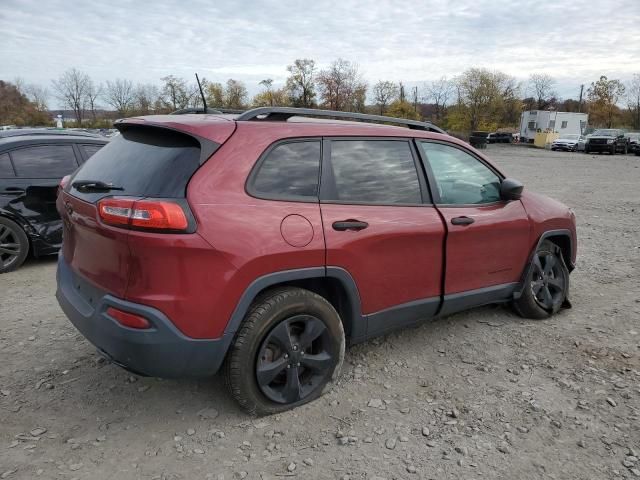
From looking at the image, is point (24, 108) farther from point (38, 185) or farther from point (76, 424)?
point (76, 424)

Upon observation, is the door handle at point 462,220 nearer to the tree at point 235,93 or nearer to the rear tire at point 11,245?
the rear tire at point 11,245

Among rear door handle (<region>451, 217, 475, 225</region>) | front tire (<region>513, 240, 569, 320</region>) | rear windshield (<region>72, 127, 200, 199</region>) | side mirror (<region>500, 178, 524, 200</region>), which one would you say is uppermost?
rear windshield (<region>72, 127, 200, 199</region>)

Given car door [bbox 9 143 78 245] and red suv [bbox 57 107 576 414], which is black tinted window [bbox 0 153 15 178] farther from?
red suv [bbox 57 107 576 414]

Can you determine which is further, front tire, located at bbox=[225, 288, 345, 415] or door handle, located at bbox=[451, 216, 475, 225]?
door handle, located at bbox=[451, 216, 475, 225]

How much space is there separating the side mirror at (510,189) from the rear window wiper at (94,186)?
9.10 ft

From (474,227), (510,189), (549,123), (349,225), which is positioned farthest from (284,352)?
(549,123)

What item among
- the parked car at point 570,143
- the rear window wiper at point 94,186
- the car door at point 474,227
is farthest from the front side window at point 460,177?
the parked car at point 570,143

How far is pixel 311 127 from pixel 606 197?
1185cm

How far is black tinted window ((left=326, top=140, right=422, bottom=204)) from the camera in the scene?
3035 mm

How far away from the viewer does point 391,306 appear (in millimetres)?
3270

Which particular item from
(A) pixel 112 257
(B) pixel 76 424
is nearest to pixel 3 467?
(B) pixel 76 424

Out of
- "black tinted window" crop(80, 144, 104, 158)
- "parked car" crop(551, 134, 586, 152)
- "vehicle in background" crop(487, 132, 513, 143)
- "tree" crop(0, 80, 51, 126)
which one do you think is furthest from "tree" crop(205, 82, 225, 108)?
"black tinted window" crop(80, 144, 104, 158)

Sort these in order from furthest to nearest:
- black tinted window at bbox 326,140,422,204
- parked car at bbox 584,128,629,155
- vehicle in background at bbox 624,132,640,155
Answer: vehicle in background at bbox 624,132,640,155 → parked car at bbox 584,128,629,155 → black tinted window at bbox 326,140,422,204

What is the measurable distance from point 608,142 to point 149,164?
4007cm
